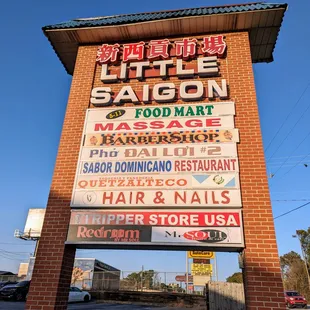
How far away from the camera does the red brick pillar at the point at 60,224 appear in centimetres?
541

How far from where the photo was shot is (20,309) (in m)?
14.0

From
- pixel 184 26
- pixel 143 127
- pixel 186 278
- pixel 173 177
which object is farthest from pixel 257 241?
pixel 186 278

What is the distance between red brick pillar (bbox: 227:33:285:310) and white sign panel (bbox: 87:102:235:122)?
0.40 meters

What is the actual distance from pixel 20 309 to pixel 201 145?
43.5ft

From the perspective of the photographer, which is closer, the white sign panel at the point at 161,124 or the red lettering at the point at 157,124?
the white sign panel at the point at 161,124

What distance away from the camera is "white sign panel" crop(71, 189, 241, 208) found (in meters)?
5.58

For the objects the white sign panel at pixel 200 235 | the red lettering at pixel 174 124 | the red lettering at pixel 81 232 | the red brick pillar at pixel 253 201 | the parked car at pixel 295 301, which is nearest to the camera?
the red brick pillar at pixel 253 201

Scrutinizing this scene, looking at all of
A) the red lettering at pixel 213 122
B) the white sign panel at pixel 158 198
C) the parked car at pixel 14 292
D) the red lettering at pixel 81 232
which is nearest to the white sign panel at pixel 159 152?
the red lettering at pixel 213 122

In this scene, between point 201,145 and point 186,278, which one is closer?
point 201,145

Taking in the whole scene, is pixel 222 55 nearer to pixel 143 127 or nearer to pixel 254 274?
pixel 143 127

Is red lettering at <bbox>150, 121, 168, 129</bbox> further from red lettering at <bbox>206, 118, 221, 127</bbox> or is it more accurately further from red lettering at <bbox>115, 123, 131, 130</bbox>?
red lettering at <bbox>206, 118, 221, 127</bbox>

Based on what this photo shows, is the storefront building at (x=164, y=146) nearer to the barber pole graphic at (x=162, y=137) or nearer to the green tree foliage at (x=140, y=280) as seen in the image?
the barber pole graphic at (x=162, y=137)

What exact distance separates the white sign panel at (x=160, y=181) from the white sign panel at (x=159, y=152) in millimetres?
454

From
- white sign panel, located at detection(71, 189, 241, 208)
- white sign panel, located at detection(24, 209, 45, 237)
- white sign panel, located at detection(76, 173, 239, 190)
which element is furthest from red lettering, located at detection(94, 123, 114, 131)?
white sign panel, located at detection(24, 209, 45, 237)
